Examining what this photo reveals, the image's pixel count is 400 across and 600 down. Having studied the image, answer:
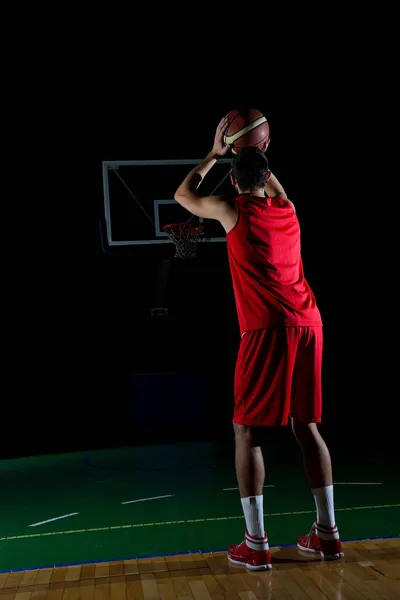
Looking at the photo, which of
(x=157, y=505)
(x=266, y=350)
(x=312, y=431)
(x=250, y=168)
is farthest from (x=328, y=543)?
(x=157, y=505)

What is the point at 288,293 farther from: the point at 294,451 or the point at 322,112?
the point at 322,112

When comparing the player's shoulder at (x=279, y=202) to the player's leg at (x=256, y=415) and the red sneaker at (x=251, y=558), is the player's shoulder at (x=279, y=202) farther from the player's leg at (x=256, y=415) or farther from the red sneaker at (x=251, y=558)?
the red sneaker at (x=251, y=558)

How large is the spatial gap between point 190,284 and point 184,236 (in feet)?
6.25

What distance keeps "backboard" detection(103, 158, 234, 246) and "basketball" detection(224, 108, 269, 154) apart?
4855 mm

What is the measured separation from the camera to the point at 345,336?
931 centimetres

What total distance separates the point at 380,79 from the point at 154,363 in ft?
16.1

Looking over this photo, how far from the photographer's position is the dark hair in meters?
2.69

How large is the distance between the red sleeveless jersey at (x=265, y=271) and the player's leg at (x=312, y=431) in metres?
0.11

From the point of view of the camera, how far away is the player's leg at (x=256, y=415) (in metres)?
2.58

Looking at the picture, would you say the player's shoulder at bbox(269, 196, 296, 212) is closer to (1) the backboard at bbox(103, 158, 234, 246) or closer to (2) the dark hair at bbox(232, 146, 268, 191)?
(2) the dark hair at bbox(232, 146, 268, 191)

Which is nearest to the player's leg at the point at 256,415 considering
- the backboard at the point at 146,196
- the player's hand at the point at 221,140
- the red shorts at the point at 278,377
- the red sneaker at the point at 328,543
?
the red shorts at the point at 278,377

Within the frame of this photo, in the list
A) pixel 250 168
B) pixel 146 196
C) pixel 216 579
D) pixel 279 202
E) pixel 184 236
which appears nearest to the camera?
pixel 216 579

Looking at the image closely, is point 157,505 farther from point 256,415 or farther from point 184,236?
point 184,236

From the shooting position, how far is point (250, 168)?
2705mm
